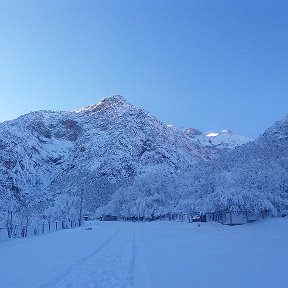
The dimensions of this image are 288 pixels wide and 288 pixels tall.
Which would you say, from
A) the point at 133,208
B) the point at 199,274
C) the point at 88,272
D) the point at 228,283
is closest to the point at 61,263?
the point at 88,272

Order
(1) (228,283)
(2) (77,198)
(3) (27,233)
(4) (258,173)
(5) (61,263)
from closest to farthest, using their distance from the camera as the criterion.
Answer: (1) (228,283)
(5) (61,263)
(3) (27,233)
(4) (258,173)
(2) (77,198)

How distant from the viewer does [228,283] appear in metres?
10.9

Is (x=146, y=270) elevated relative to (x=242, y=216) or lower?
lower

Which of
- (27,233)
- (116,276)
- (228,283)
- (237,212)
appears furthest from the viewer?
(237,212)

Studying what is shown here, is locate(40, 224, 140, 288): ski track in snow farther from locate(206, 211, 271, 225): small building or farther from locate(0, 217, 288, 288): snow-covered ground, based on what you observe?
locate(206, 211, 271, 225): small building

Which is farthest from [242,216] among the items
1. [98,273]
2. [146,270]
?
[98,273]

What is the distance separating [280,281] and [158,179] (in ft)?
349

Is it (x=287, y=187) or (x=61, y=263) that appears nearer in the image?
(x=61, y=263)

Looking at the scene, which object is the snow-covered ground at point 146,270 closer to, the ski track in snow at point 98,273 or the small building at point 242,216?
the ski track in snow at point 98,273

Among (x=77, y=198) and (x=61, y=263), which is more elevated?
(x=77, y=198)

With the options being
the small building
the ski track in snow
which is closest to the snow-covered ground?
the ski track in snow

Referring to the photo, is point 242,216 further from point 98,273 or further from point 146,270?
point 98,273

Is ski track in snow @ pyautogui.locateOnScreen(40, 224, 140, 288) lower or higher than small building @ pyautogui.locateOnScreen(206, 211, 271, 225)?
lower

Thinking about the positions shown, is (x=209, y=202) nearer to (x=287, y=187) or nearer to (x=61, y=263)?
(x=287, y=187)
